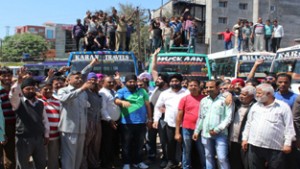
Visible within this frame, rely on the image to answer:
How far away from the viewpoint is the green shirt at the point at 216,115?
16.6ft

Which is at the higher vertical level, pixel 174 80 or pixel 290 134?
pixel 174 80

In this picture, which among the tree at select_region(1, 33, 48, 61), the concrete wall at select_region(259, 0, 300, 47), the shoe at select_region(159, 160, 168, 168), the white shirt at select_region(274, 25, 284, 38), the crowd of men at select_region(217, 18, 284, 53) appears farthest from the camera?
the tree at select_region(1, 33, 48, 61)

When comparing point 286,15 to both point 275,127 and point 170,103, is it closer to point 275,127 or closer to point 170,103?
point 170,103

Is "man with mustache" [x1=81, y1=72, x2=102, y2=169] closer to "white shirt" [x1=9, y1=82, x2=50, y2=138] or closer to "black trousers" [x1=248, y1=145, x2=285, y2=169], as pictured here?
"white shirt" [x1=9, y1=82, x2=50, y2=138]

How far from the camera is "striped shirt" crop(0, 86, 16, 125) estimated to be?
192 inches

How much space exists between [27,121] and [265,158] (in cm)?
308

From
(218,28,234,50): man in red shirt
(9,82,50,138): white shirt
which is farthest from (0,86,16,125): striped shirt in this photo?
(218,28,234,50): man in red shirt

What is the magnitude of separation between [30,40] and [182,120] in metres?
55.2

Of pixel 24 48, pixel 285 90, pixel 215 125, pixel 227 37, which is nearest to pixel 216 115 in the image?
pixel 215 125

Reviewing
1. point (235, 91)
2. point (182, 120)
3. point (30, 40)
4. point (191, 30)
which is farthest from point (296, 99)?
point (30, 40)

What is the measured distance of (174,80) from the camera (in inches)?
249

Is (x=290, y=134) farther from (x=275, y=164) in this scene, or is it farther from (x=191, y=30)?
(x=191, y=30)

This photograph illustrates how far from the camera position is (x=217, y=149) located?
5188 millimetres

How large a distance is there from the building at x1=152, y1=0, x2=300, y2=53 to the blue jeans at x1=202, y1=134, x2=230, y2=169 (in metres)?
34.4
